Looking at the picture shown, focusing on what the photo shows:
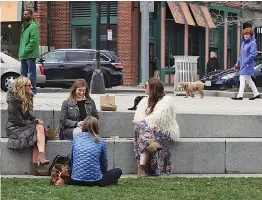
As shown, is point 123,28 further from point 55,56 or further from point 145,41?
point 145,41

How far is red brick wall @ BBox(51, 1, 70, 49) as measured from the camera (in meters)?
32.2

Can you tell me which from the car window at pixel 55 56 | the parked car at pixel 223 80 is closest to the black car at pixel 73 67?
the car window at pixel 55 56

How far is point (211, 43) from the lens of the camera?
38969 millimetres

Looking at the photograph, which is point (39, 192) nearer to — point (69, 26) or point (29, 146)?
point (29, 146)

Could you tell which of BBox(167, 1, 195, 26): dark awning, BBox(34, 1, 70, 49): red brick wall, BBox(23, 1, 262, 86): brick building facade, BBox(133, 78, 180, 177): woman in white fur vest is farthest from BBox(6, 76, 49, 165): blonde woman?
BBox(167, 1, 195, 26): dark awning

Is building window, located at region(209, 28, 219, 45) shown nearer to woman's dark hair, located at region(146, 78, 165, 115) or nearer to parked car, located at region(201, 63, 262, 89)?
parked car, located at region(201, 63, 262, 89)

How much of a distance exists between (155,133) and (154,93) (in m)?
0.57

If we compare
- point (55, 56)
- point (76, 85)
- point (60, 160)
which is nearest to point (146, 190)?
point (60, 160)

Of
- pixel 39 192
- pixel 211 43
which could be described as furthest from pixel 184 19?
pixel 39 192

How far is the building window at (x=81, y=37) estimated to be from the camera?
107 feet

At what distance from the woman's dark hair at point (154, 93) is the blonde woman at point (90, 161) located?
1.23 m

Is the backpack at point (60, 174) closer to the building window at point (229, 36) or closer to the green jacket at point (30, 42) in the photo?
the green jacket at point (30, 42)

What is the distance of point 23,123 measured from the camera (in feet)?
29.9

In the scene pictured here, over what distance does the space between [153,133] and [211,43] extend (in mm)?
30245
